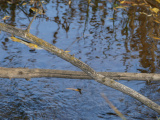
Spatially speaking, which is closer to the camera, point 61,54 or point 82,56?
point 61,54

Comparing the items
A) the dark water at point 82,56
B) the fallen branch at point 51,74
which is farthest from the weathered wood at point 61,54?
the dark water at point 82,56

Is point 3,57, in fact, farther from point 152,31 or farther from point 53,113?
point 152,31

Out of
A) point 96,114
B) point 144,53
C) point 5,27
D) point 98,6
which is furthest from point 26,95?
point 98,6

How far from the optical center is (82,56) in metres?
4.73

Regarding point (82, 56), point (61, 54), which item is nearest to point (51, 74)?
point (61, 54)

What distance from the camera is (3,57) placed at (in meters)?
4.48

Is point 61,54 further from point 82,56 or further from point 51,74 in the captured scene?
point 82,56

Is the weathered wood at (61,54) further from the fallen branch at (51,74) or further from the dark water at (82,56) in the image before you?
the dark water at (82,56)

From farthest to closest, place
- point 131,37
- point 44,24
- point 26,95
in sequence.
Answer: point 44,24, point 131,37, point 26,95

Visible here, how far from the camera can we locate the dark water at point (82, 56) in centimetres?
338

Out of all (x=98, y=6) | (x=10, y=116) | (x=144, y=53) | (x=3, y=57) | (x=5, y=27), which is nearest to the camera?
(x=5, y=27)

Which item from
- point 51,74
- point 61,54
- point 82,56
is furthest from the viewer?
point 82,56

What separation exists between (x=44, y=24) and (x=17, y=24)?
2.10 ft

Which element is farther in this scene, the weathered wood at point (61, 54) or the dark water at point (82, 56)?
the dark water at point (82, 56)
